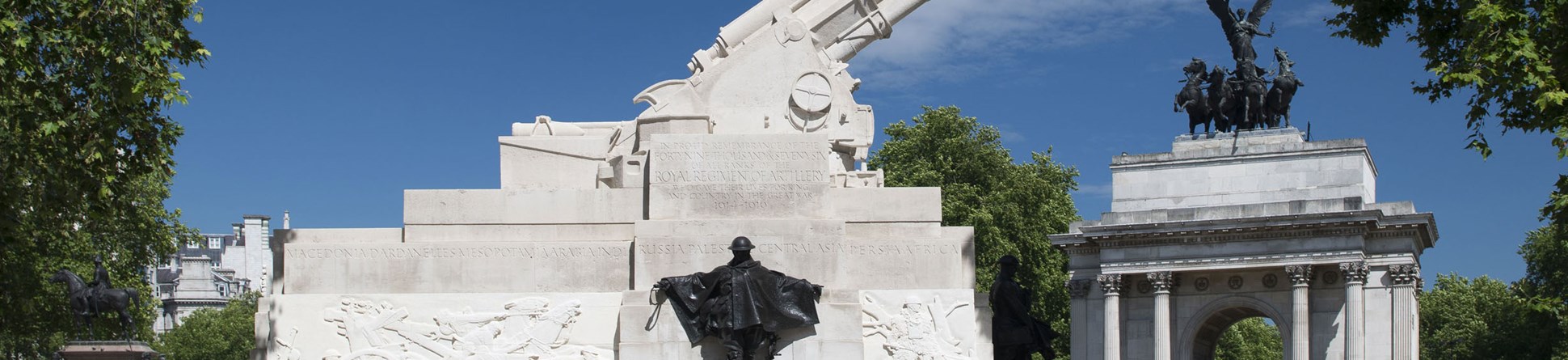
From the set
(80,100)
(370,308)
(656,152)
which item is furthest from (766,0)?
(80,100)

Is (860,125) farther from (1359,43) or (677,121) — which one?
(1359,43)

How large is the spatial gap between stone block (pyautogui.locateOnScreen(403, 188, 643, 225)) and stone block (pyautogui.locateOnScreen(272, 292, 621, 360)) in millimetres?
889

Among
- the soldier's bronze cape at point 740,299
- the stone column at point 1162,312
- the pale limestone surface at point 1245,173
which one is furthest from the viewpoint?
the stone column at point 1162,312

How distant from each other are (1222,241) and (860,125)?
31.2m

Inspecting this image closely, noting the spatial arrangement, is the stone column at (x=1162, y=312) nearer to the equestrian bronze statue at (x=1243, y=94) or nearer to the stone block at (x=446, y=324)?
the equestrian bronze statue at (x=1243, y=94)

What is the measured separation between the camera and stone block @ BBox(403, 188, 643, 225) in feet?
78.4

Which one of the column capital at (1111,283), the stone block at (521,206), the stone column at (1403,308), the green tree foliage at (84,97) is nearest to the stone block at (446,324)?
the stone block at (521,206)

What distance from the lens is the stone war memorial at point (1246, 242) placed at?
53.3m

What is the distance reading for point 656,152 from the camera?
2359cm

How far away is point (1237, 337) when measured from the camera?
3076 inches

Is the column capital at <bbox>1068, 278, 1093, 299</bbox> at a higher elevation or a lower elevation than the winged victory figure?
lower

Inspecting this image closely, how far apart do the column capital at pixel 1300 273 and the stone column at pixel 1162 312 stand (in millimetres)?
3173

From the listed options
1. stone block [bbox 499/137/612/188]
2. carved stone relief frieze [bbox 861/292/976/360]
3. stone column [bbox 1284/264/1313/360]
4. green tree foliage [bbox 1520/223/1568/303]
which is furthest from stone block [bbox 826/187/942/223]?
green tree foliage [bbox 1520/223/1568/303]

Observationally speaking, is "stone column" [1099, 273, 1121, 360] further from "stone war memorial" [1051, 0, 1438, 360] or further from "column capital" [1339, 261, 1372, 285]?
"column capital" [1339, 261, 1372, 285]
